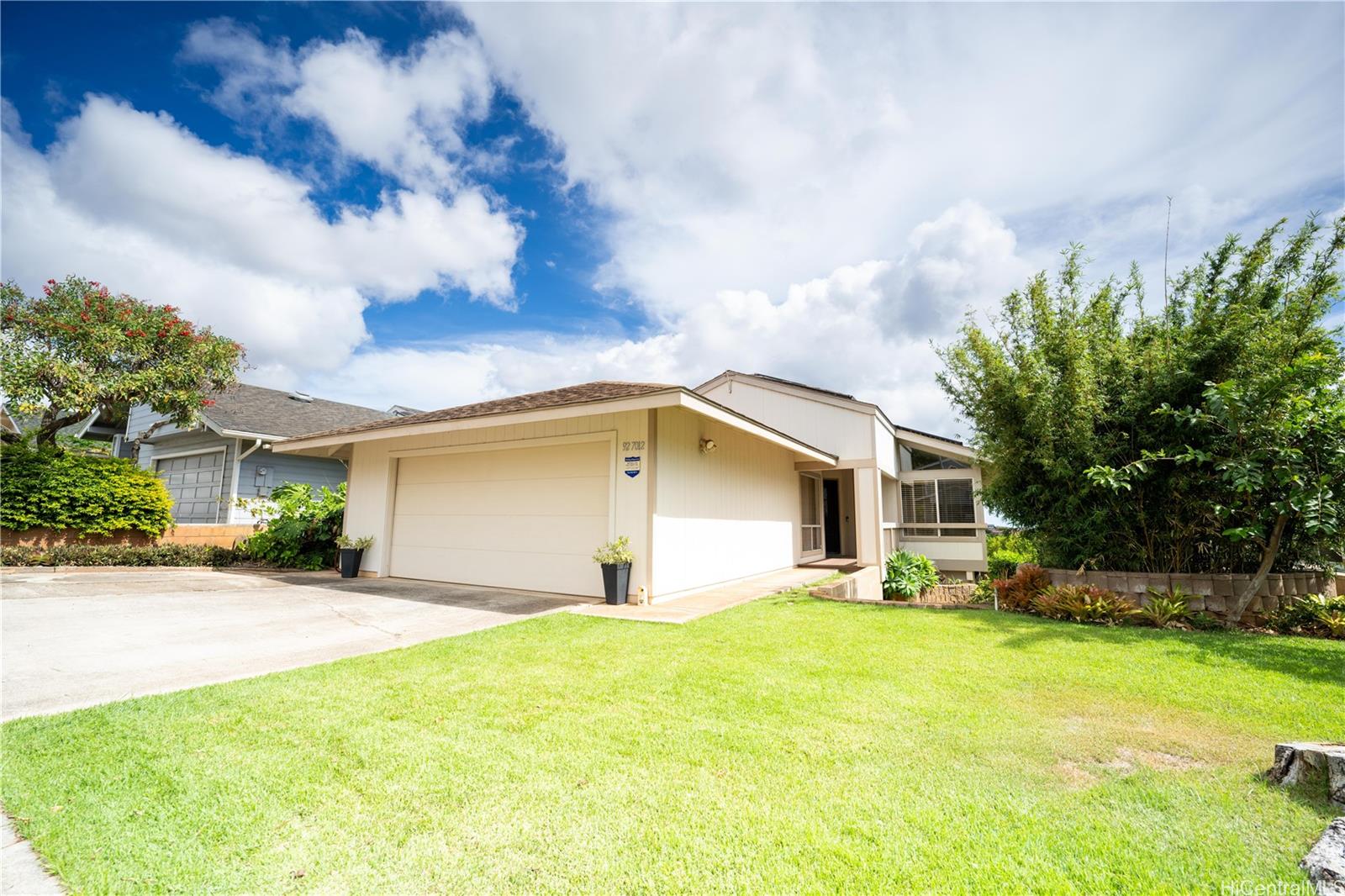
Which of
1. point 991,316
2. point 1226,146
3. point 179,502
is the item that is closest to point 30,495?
point 179,502

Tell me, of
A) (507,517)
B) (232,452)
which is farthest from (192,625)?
(232,452)

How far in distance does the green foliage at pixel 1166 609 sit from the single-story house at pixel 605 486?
518cm

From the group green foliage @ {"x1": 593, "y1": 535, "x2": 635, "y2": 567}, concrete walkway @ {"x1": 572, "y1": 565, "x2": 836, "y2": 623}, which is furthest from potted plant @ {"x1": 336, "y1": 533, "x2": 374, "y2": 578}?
concrete walkway @ {"x1": 572, "y1": 565, "x2": 836, "y2": 623}

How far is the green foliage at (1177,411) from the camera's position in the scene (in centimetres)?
544

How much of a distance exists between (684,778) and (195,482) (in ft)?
63.8

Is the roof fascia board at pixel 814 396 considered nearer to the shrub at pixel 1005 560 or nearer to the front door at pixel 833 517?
the front door at pixel 833 517

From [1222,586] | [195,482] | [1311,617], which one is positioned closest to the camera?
[1311,617]

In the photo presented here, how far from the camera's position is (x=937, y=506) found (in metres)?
14.6

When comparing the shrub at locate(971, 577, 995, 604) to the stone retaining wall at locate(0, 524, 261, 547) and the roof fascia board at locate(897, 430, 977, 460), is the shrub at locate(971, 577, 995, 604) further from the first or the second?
the stone retaining wall at locate(0, 524, 261, 547)

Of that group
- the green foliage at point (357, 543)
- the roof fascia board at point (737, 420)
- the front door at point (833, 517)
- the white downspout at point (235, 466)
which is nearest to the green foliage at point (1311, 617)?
the roof fascia board at point (737, 420)

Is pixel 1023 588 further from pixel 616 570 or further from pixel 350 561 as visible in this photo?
pixel 350 561

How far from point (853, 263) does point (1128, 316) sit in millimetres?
4600

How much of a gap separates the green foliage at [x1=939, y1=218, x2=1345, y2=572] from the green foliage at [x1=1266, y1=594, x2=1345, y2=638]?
2.09 ft

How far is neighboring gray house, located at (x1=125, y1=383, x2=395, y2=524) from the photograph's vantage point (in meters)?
14.5
